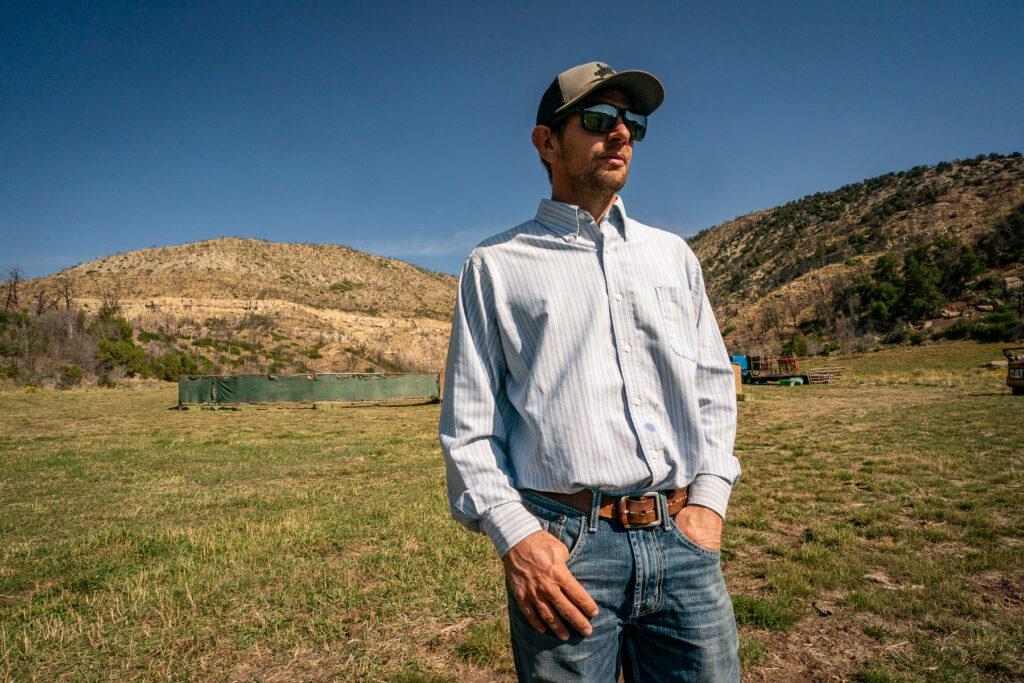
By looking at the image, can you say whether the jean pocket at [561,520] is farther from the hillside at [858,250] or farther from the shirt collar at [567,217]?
the hillside at [858,250]

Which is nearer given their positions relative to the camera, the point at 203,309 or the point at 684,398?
the point at 684,398

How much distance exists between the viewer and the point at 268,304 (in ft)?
189

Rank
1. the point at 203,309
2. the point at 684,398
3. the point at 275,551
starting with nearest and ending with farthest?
the point at 684,398 → the point at 275,551 → the point at 203,309

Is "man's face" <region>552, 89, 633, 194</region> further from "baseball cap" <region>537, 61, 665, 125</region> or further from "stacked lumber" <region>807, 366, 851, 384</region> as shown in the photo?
"stacked lumber" <region>807, 366, 851, 384</region>

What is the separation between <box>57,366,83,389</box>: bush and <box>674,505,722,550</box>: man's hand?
45650 mm

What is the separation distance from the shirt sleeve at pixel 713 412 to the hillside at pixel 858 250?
46.6 meters

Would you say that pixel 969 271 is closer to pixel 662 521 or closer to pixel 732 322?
pixel 732 322

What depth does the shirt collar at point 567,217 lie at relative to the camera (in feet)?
5.83

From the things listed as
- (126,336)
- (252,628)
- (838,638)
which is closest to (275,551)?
(252,628)

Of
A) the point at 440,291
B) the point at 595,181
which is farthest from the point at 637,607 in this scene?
the point at 440,291

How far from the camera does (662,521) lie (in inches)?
62.4

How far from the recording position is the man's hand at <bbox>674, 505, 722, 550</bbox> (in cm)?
161

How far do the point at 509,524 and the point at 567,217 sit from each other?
888 millimetres

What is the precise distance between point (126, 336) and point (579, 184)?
51934 millimetres
